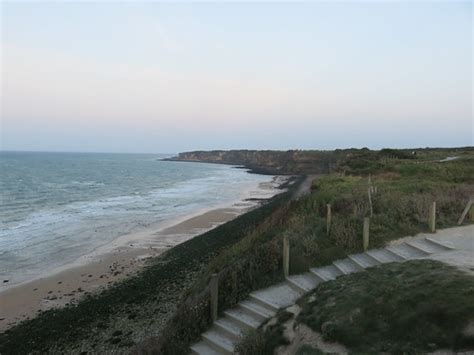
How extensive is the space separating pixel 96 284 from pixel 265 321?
1028cm

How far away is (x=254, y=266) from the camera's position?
35.9 ft

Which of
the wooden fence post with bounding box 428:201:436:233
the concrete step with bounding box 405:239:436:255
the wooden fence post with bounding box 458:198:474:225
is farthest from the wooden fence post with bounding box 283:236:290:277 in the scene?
the wooden fence post with bounding box 458:198:474:225

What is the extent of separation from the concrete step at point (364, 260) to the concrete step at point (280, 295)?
2177 mm

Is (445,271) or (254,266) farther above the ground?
(445,271)

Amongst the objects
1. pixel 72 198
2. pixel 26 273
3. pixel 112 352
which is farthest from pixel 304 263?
pixel 72 198

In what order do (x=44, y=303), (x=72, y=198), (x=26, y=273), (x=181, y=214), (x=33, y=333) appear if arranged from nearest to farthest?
(x=33, y=333), (x=44, y=303), (x=26, y=273), (x=181, y=214), (x=72, y=198)

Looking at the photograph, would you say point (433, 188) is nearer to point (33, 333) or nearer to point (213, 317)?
point (213, 317)

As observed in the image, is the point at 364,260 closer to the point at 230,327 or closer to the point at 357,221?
the point at 357,221

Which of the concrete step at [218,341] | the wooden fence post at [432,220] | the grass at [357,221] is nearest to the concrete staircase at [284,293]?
the concrete step at [218,341]

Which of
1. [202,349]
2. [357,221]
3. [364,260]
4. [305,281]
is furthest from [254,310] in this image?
[357,221]

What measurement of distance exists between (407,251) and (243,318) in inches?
217

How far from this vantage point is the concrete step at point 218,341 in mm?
8086

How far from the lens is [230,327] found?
8.79 metres

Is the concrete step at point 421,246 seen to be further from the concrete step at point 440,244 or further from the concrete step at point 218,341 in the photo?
the concrete step at point 218,341
